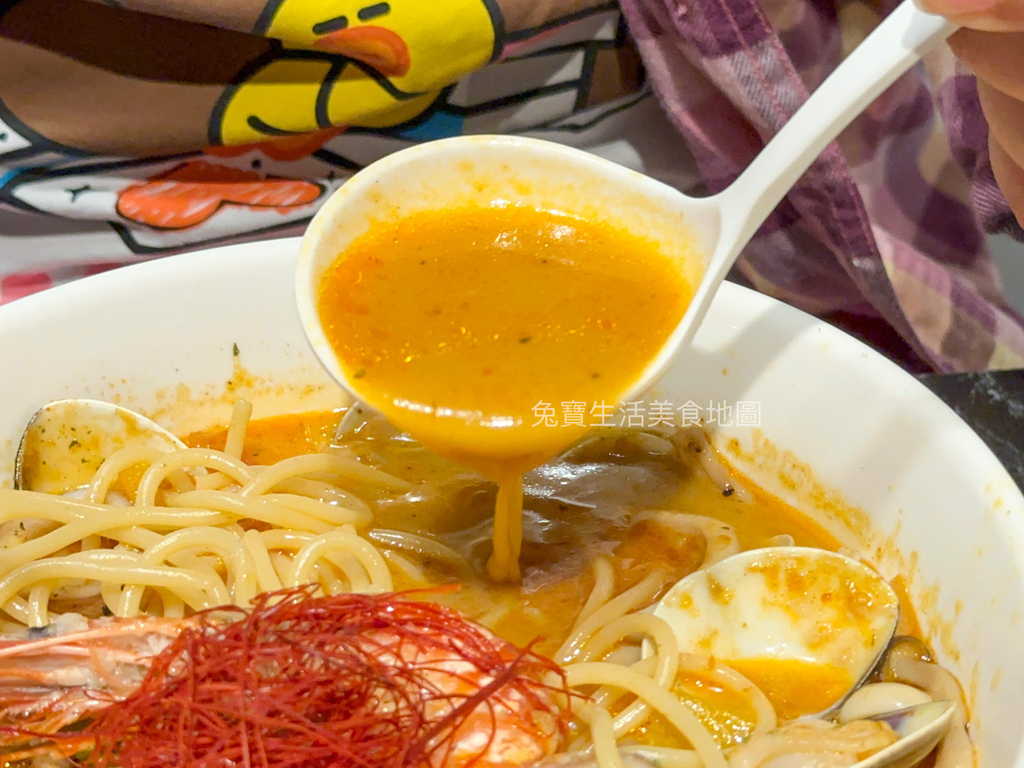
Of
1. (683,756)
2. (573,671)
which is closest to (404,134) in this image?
(573,671)

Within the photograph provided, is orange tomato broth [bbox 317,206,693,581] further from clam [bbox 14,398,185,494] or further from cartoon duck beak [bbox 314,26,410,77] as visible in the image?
clam [bbox 14,398,185,494]

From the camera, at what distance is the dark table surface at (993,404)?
4.22ft

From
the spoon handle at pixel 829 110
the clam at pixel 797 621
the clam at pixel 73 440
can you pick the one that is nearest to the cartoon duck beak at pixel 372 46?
the spoon handle at pixel 829 110

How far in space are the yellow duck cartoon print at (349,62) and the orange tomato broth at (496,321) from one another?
347mm

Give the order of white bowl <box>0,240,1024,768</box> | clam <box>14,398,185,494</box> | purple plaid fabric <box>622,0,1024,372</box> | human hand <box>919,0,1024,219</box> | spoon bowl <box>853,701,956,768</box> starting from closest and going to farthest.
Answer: human hand <box>919,0,1024,219</box> < spoon bowl <box>853,701,956,768</box> < white bowl <box>0,240,1024,768</box> < clam <box>14,398,185,494</box> < purple plaid fabric <box>622,0,1024,372</box>

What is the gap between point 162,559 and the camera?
1.34 meters

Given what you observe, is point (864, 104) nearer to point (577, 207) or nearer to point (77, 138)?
point (577, 207)

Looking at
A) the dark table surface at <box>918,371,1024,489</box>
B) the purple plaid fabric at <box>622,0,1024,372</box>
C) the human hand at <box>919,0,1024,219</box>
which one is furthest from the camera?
the purple plaid fabric at <box>622,0,1024,372</box>

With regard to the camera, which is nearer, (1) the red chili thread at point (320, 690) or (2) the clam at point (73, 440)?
(1) the red chili thread at point (320, 690)

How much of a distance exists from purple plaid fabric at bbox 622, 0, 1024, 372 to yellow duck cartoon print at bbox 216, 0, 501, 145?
35cm

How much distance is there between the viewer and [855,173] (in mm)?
1741

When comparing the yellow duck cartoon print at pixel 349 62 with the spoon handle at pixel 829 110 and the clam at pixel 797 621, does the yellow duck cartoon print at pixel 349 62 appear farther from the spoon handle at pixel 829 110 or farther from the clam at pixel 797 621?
the clam at pixel 797 621

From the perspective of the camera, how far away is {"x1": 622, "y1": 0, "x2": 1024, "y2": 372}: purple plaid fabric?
5.02 ft

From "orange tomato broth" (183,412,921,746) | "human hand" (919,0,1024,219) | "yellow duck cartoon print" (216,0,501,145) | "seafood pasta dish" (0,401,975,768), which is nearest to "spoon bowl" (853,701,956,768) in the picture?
"seafood pasta dish" (0,401,975,768)
